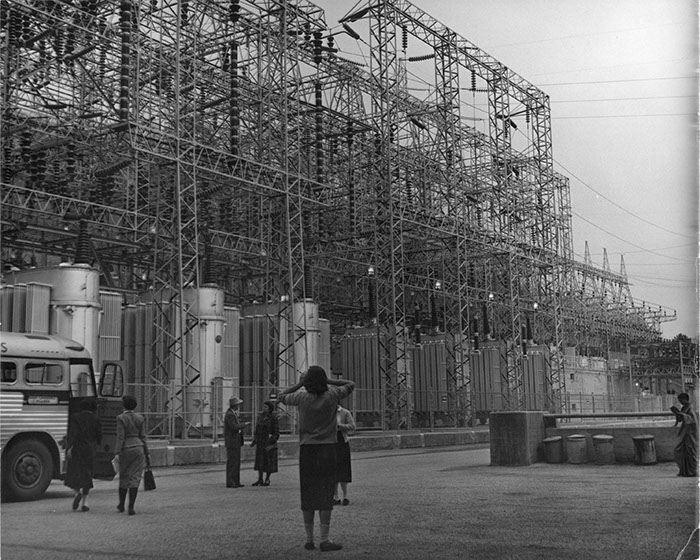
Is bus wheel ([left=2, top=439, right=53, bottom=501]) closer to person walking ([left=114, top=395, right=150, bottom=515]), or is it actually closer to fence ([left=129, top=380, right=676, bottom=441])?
person walking ([left=114, top=395, right=150, bottom=515])

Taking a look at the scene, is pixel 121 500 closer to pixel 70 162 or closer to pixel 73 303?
pixel 73 303

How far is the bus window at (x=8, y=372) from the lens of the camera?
14.8m

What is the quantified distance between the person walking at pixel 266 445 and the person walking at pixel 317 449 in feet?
26.6

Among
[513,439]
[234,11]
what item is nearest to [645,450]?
[513,439]

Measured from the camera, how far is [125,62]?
23234mm

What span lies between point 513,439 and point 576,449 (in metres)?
1.55

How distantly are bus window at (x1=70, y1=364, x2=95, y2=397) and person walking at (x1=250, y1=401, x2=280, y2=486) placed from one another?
331 centimetres

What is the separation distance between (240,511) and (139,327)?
61.5 ft

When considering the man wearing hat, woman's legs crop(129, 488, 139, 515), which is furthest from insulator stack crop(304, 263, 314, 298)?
woman's legs crop(129, 488, 139, 515)

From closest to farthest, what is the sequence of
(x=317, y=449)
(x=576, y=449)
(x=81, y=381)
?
(x=317, y=449) < (x=81, y=381) < (x=576, y=449)

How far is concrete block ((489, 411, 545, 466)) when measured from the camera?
21.2 metres

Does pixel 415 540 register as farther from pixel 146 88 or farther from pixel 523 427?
pixel 146 88

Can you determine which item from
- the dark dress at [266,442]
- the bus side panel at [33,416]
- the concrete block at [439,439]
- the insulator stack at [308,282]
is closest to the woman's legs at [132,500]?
the bus side panel at [33,416]

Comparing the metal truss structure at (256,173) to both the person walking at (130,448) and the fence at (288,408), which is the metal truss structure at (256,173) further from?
the person walking at (130,448)
